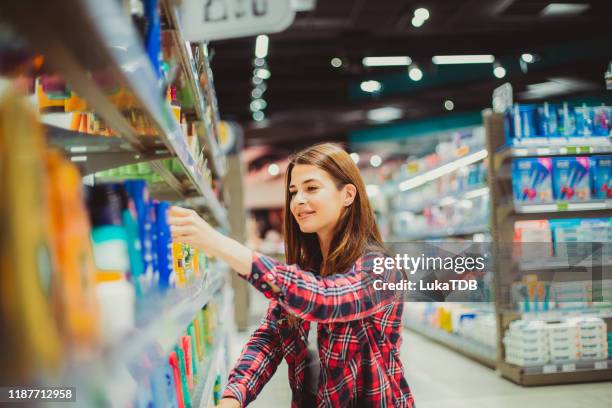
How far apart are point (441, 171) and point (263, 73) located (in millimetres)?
5135

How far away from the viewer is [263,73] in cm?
1070

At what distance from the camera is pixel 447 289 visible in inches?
81.7

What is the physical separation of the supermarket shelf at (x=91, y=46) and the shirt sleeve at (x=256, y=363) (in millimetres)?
780

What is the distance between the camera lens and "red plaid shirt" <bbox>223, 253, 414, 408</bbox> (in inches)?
53.1

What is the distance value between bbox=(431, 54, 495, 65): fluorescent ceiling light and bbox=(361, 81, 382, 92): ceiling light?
168 centimetres

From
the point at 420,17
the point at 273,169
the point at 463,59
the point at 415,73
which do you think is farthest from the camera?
the point at 273,169

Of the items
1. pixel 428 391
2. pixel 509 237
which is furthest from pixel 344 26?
pixel 428 391

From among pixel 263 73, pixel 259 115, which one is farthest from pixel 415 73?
pixel 259 115

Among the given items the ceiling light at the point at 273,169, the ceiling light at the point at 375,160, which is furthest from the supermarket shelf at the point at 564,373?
the ceiling light at the point at 273,169

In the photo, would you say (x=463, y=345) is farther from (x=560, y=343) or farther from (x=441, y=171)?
(x=441, y=171)

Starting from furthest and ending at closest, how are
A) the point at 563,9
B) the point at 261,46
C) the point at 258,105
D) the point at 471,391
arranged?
the point at 258,105 → the point at 261,46 → the point at 563,9 → the point at 471,391

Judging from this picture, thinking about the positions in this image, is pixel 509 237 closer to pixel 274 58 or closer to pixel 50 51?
pixel 50 51

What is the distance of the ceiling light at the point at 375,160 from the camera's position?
16.6 meters

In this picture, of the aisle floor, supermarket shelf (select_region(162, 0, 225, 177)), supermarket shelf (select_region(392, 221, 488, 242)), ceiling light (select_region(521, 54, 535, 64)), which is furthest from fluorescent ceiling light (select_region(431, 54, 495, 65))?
supermarket shelf (select_region(162, 0, 225, 177))
